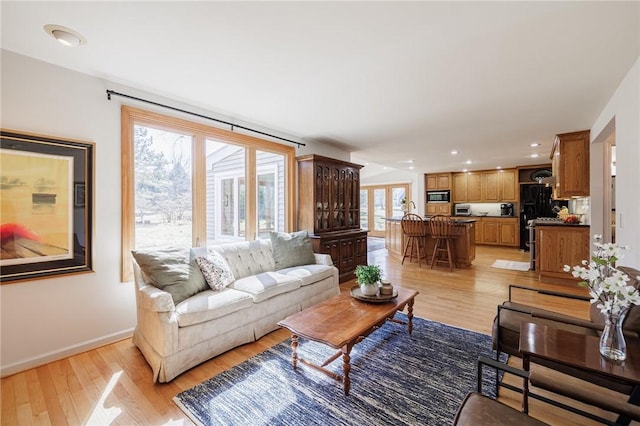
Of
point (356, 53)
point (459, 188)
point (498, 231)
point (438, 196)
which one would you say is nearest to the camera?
point (356, 53)

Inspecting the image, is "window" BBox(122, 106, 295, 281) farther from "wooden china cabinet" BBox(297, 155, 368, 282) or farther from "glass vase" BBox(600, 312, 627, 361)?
"glass vase" BBox(600, 312, 627, 361)

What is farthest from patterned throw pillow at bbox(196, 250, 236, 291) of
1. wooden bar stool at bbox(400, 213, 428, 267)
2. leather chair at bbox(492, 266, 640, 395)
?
wooden bar stool at bbox(400, 213, 428, 267)

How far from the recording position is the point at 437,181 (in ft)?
30.7

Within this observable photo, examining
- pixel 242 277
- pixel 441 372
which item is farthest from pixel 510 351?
pixel 242 277

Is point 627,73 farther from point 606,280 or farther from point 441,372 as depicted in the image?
point 441,372

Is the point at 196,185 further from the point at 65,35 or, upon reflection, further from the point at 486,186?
the point at 486,186

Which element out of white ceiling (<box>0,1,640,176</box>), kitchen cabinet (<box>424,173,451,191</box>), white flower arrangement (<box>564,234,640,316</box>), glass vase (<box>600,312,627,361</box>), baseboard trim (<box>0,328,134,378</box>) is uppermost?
white ceiling (<box>0,1,640,176</box>)

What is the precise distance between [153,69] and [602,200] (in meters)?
5.83

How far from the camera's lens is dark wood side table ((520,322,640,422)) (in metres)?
1.31

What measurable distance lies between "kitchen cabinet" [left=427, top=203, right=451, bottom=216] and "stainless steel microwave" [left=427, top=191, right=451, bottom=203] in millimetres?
128

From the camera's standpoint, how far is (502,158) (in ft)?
22.2

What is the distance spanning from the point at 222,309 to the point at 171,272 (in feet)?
1.85

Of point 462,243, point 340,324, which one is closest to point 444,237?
point 462,243

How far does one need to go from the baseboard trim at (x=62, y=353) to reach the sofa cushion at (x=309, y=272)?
1.70 meters
